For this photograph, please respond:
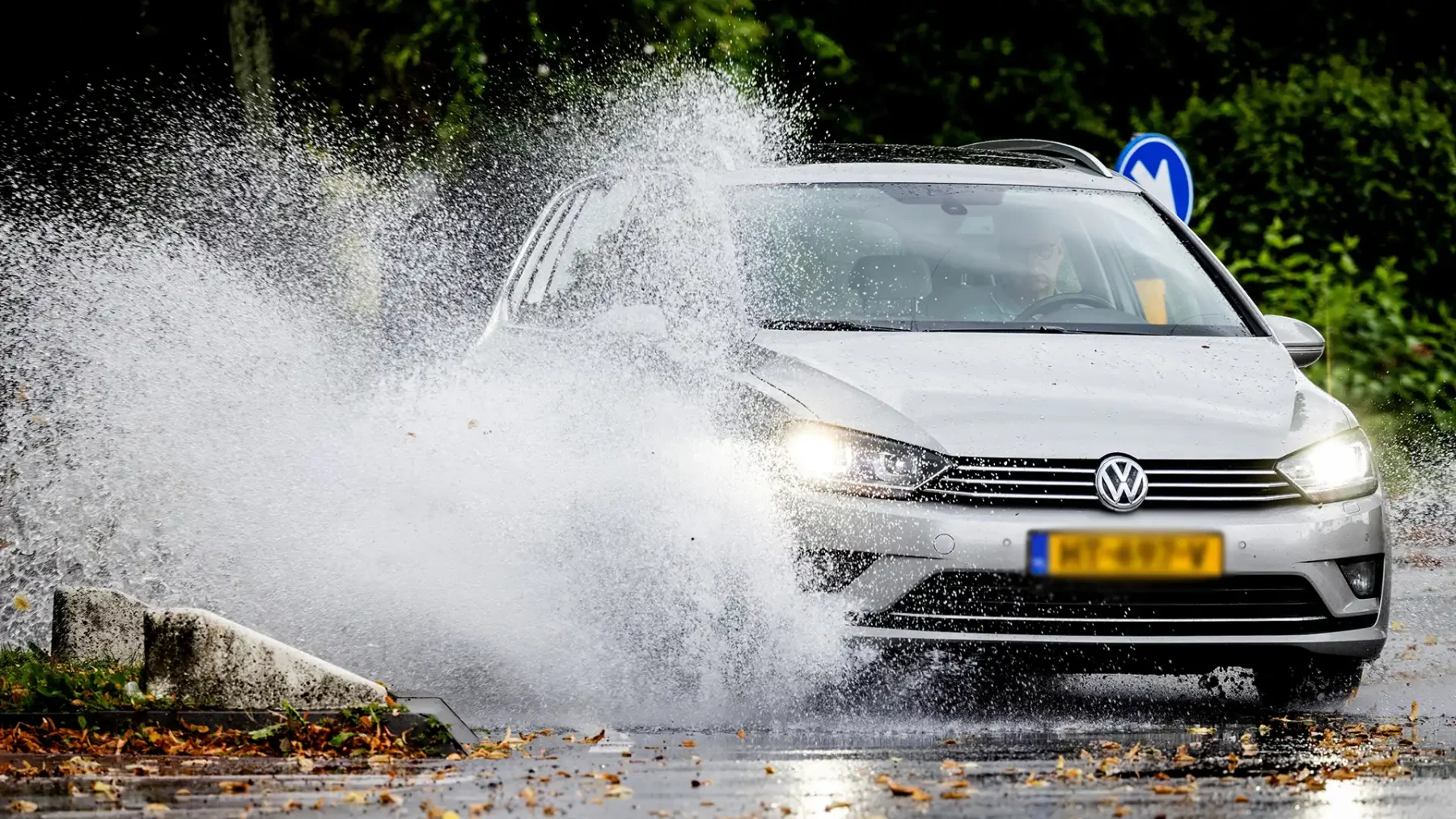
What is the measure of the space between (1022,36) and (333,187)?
796cm

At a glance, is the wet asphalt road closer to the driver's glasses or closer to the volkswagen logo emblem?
the volkswagen logo emblem

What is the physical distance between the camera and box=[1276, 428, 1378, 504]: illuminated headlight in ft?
21.2

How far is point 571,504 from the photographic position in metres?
6.91

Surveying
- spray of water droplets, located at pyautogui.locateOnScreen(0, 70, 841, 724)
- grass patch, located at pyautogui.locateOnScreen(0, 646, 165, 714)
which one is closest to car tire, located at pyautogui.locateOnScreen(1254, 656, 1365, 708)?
spray of water droplets, located at pyautogui.locateOnScreen(0, 70, 841, 724)

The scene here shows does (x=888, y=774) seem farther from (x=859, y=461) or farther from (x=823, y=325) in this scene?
(x=823, y=325)

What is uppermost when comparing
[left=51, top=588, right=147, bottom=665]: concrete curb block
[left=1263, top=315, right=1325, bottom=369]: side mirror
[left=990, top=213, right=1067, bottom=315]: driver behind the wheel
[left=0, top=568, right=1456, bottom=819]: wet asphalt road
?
[left=990, top=213, right=1067, bottom=315]: driver behind the wheel

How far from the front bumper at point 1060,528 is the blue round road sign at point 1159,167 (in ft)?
25.9

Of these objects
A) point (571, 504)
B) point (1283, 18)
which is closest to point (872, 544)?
point (571, 504)

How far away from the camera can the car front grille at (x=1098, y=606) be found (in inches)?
243

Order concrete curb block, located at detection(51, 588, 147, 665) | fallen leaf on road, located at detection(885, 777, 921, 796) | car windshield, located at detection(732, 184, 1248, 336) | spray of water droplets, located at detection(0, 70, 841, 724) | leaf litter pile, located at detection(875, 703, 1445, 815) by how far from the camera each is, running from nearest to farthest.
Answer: fallen leaf on road, located at detection(885, 777, 921, 796) → leaf litter pile, located at detection(875, 703, 1445, 815) → spray of water droplets, located at detection(0, 70, 841, 724) → concrete curb block, located at detection(51, 588, 147, 665) → car windshield, located at detection(732, 184, 1248, 336)

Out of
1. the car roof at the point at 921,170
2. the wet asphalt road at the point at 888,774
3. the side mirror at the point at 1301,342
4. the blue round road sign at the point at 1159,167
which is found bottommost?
the wet asphalt road at the point at 888,774

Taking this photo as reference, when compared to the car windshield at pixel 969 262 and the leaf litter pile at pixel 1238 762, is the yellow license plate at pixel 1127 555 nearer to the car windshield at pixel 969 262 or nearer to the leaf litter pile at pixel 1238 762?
the leaf litter pile at pixel 1238 762

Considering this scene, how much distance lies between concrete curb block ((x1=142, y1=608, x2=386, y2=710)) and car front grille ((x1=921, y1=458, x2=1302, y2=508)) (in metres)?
1.66

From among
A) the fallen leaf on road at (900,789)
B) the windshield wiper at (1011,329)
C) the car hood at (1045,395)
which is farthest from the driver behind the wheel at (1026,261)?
the fallen leaf on road at (900,789)
